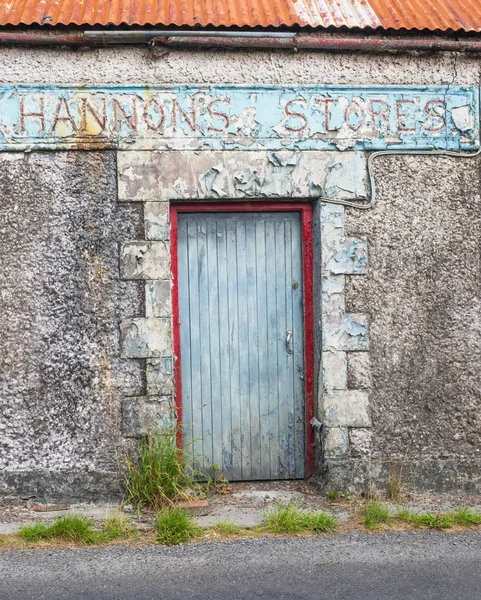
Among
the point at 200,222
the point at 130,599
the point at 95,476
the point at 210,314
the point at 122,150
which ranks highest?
the point at 122,150

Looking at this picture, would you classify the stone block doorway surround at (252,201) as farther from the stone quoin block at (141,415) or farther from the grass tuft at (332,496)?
the grass tuft at (332,496)

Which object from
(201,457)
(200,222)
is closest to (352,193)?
(200,222)

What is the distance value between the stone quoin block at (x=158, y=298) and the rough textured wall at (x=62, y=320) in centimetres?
9

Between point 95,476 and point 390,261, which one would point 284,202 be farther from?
point 95,476

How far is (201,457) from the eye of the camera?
5422 millimetres

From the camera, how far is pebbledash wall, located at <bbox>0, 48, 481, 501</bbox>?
16.7 ft

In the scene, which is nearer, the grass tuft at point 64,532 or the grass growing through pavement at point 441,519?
the grass tuft at point 64,532

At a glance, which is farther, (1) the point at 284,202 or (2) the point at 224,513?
(1) the point at 284,202

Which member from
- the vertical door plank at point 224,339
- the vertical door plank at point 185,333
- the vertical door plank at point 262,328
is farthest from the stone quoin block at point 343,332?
the vertical door plank at point 185,333

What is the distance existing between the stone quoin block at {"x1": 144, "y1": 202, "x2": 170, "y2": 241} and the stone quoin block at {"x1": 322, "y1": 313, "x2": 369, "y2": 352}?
4.78ft

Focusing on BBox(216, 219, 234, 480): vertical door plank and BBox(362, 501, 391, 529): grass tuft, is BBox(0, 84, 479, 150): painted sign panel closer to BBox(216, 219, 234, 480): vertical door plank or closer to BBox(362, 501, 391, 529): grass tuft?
BBox(216, 219, 234, 480): vertical door plank

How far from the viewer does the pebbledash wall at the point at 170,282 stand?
509 cm

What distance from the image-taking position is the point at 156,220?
514 centimetres

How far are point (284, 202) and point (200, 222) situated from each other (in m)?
0.70
